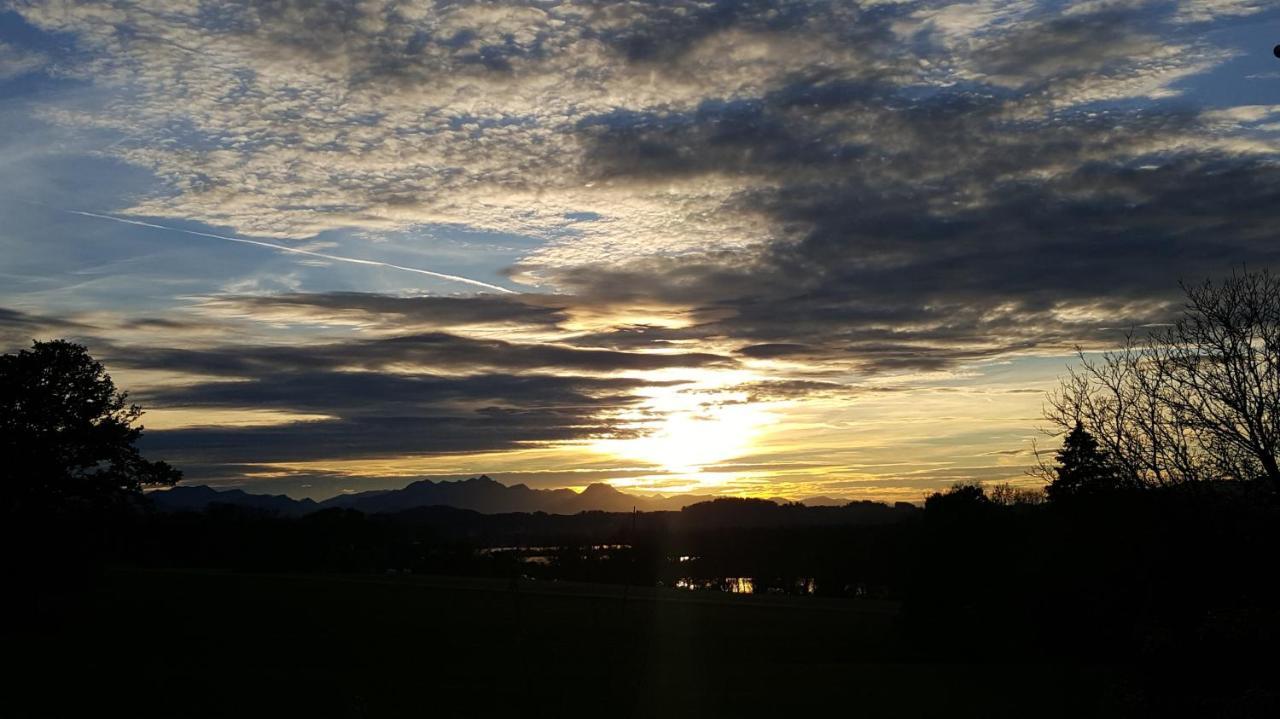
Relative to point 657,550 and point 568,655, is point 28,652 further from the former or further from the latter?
point 657,550

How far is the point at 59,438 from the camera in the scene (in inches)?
1657

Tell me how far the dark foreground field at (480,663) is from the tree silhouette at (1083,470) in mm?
5812

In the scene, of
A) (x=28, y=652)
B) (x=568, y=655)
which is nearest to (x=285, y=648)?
(x=28, y=652)

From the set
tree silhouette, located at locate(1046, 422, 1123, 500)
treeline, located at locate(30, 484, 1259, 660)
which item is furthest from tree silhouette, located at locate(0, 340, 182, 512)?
tree silhouette, located at locate(1046, 422, 1123, 500)

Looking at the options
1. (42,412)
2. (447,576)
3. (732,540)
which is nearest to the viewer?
(42,412)

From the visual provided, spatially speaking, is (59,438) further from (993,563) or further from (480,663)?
(993,563)

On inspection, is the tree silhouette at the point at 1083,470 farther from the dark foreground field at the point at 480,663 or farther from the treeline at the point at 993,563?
the dark foreground field at the point at 480,663

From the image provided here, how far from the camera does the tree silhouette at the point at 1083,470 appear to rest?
26.4 m

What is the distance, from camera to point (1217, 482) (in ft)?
75.8

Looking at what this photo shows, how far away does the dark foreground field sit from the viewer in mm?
25875

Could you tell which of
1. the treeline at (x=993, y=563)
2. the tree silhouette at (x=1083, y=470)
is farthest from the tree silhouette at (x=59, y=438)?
the tree silhouette at (x=1083, y=470)

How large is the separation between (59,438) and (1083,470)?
40.0 meters

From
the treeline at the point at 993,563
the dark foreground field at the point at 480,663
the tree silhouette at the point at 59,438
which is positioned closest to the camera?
the treeline at the point at 993,563

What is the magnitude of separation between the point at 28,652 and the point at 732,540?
335ft
